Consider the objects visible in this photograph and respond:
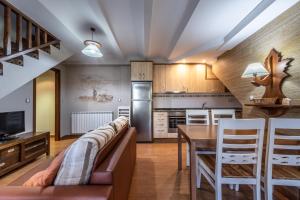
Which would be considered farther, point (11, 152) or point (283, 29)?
point (11, 152)

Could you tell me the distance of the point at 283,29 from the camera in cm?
251

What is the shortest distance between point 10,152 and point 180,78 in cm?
441

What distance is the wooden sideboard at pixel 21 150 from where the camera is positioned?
287 cm

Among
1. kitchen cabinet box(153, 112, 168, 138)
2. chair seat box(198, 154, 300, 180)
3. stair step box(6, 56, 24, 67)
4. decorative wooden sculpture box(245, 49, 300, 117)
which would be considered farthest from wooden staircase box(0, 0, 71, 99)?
decorative wooden sculpture box(245, 49, 300, 117)

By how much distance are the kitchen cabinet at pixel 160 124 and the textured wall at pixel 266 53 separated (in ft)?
6.37

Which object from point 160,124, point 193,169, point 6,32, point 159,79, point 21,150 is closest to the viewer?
point 193,169

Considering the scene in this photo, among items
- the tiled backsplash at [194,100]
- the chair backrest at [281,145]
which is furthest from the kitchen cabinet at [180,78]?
the chair backrest at [281,145]

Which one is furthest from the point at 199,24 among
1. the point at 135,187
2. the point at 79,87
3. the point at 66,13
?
the point at 79,87

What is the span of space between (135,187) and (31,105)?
3159 millimetres

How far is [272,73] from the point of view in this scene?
110 inches

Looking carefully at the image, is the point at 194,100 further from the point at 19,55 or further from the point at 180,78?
the point at 19,55

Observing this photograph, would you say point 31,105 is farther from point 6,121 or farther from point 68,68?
point 68,68

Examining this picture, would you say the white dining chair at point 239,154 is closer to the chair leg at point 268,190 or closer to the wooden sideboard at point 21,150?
the chair leg at point 268,190

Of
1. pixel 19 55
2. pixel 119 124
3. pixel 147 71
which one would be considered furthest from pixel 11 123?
pixel 147 71
